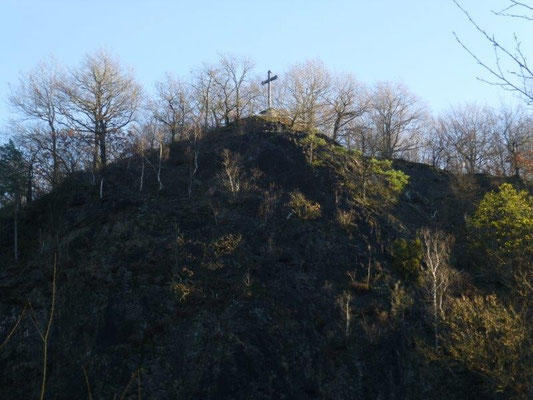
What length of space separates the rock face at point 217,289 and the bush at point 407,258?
1.77 feet

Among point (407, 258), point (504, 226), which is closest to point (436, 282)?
point (407, 258)

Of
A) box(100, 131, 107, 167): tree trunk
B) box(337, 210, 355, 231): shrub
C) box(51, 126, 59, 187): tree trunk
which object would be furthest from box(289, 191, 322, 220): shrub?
box(51, 126, 59, 187): tree trunk

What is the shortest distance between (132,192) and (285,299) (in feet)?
33.1

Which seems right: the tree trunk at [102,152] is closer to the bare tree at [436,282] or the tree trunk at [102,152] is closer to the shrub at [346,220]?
the shrub at [346,220]

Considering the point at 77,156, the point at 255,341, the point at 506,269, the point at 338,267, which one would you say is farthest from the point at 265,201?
the point at 77,156

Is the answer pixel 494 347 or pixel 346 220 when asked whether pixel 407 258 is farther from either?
pixel 494 347

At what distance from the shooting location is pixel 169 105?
108 feet

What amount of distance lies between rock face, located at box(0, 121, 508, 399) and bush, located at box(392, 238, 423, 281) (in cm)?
54

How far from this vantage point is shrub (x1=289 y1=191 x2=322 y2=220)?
2183cm

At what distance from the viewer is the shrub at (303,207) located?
71.6 ft

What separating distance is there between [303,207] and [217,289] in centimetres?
636

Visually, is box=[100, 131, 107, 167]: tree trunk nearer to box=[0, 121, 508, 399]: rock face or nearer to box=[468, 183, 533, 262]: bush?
box=[0, 121, 508, 399]: rock face

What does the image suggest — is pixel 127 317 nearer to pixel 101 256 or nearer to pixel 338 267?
pixel 101 256

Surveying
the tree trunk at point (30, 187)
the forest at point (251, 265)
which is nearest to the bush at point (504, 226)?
the forest at point (251, 265)
